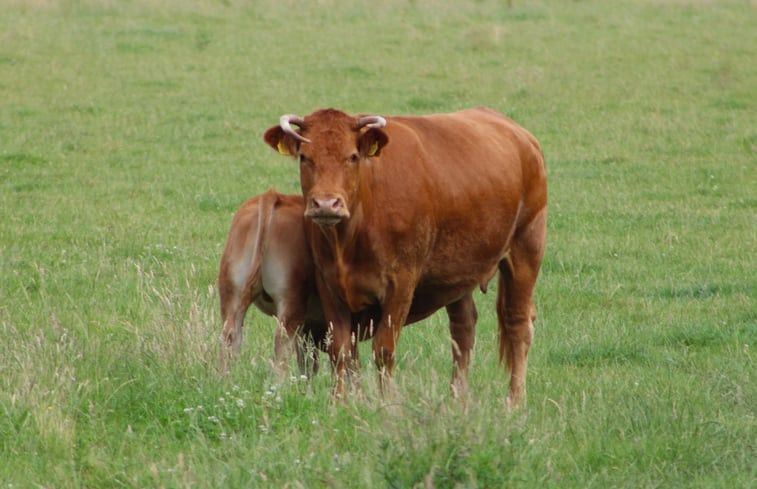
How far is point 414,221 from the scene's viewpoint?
6.03 meters

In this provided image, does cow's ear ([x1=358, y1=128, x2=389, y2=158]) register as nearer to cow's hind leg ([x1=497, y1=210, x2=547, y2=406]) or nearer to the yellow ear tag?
the yellow ear tag

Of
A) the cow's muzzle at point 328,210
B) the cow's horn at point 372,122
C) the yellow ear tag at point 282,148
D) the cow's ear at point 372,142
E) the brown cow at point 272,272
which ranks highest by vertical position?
the cow's horn at point 372,122

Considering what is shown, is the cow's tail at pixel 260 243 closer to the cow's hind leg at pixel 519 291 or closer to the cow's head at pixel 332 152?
the cow's head at pixel 332 152

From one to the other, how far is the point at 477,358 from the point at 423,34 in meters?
17.2

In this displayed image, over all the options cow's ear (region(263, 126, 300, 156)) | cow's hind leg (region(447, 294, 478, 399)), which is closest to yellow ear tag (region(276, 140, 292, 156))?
cow's ear (region(263, 126, 300, 156))

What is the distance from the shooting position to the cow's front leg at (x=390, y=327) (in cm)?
600

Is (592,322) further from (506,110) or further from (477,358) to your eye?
(506,110)

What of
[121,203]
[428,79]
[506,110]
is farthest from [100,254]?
[428,79]

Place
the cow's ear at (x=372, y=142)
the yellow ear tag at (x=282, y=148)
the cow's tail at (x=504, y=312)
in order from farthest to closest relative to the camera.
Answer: the cow's tail at (x=504, y=312) < the yellow ear tag at (x=282, y=148) < the cow's ear at (x=372, y=142)

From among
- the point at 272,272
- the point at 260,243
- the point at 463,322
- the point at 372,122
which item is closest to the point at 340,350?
the point at 272,272

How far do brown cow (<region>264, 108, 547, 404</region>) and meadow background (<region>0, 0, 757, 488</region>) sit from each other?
31cm

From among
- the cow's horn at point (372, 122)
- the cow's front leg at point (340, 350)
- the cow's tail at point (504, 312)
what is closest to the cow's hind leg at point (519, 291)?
the cow's tail at point (504, 312)

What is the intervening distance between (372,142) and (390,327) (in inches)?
37.1

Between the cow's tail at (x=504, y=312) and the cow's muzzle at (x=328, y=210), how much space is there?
189 centimetres
